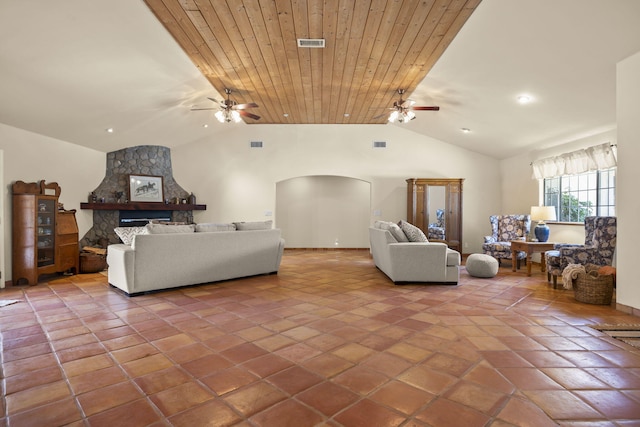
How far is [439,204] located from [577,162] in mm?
2570

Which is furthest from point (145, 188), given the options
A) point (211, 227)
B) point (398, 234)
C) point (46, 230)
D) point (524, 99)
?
point (524, 99)

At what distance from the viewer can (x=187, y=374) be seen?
7.22 feet

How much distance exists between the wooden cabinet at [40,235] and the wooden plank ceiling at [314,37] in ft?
9.81

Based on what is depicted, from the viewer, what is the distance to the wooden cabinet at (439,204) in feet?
24.6

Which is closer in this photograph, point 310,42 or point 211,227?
point 310,42

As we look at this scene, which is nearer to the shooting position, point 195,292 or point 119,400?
point 119,400

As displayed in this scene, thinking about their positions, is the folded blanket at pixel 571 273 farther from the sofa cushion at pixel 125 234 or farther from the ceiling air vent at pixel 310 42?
the sofa cushion at pixel 125 234

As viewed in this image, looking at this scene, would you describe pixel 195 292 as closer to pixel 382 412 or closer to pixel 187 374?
pixel 187 374

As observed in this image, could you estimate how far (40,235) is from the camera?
515 cm

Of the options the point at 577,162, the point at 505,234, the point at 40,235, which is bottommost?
the point at 505,234

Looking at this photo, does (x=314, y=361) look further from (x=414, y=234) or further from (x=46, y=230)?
(x=46, y=230)

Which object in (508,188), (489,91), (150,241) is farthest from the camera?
(508,188)

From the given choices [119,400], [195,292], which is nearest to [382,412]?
[119,400]

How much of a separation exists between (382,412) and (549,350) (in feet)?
5.33
